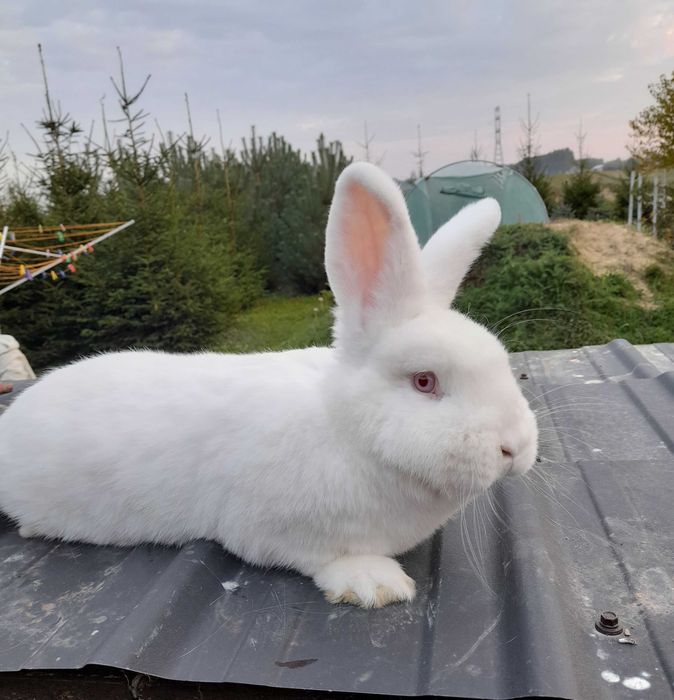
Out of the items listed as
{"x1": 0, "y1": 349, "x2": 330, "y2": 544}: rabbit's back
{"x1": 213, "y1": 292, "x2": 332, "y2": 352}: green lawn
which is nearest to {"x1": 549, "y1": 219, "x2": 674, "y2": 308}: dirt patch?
{"x1": 213, "y1": 292, "x2": 332, "y2": 352}: green lawn

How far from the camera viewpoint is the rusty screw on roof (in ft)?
4.36

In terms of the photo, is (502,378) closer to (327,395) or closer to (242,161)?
(327,395)

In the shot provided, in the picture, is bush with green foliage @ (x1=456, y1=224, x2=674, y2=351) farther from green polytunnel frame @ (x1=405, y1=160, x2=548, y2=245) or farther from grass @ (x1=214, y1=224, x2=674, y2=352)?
green polytunnel frame @ (x1=405, y1=160, x2=548, y2=245)

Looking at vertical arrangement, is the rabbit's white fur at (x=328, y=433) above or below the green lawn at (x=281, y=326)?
above

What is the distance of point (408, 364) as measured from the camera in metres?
1.41

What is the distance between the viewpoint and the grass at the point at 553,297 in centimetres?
683

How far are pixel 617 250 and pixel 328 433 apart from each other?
7.83 metres

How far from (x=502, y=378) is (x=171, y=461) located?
0.81 metres

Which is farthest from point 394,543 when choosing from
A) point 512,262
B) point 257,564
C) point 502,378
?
point 512,262

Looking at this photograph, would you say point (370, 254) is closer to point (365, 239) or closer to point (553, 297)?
point (365, 239)

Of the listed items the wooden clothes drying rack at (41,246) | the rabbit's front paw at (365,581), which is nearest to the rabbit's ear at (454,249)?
the rabbit's front paw at (365,581)

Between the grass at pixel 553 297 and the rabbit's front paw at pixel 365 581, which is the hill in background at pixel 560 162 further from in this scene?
the rabbit's front paw at pixel 365 581

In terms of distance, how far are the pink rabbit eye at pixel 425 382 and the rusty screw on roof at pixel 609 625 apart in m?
0.55

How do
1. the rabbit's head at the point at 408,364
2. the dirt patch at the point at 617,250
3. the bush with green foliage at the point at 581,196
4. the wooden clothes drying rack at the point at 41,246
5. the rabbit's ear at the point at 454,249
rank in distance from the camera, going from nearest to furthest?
the rabbit's head at the point at 408,364
the rabbit's ear at the point at 454,249
the wooden clothes drying rack at the point at 41,246
the dirt patch at the point at 617,250
the bush with green foliage at the point at 581,196
